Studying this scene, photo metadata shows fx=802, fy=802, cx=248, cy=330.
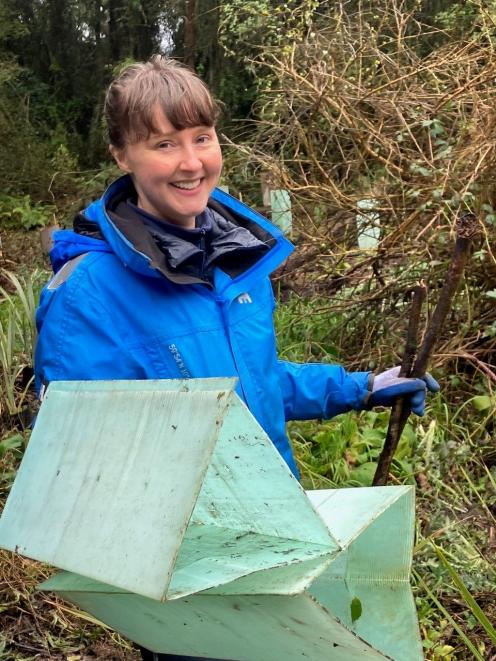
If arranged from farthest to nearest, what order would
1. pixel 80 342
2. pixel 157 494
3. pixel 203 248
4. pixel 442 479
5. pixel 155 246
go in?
pixel 442 479 < pixel 203 248 < pixel 155 246 < pixel 80 342 < pixel 157 494

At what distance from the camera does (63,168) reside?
10406 millimetres

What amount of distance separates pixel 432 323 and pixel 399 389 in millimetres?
226

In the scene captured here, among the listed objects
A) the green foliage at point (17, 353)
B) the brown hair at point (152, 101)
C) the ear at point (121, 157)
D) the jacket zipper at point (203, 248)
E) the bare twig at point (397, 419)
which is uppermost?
the brown hair at point (152, 101)

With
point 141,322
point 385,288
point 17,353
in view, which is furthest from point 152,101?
point 385,288

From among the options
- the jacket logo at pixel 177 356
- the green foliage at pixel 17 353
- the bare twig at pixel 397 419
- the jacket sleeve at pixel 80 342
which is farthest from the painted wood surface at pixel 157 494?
the green foliage at pixel 17 353

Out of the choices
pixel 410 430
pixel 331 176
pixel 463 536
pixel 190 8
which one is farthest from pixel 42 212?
pixel 463 536

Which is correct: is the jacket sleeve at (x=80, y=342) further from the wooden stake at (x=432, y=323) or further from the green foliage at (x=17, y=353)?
the green foliage at (x=17, y=353)

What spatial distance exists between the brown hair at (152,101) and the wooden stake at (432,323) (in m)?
0.58

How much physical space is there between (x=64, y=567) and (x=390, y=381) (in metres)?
1.01

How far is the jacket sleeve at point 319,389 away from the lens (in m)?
1.96

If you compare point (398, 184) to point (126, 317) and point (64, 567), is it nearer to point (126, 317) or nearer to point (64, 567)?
point (126, 317)

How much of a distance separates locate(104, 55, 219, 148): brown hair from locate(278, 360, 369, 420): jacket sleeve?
0.64m

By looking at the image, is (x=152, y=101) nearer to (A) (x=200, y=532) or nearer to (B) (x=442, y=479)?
(A) (x=200, y=532)

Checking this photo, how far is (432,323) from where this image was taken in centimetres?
167
